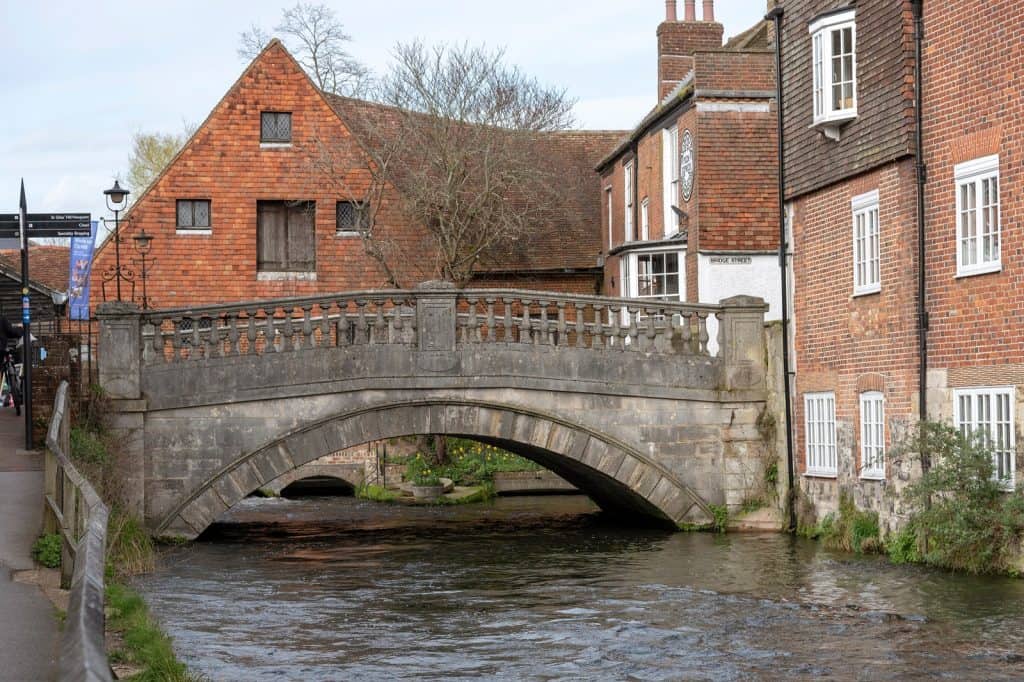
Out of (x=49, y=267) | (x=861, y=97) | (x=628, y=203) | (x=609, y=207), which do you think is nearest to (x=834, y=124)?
(x=861, y=97)

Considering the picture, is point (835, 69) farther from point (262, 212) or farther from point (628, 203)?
point (262, 212)

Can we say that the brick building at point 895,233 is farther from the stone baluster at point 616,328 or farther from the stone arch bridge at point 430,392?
the stone baluster at point 616,328

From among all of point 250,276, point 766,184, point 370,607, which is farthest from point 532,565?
point 250,276

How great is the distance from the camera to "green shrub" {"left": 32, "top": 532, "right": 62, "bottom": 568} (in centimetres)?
1202

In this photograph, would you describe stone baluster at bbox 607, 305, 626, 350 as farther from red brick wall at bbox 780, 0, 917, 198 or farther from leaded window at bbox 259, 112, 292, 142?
leaded window at bbox 259, 112, 292, 142

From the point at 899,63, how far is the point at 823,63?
1.74 meters

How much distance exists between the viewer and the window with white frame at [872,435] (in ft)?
60.5

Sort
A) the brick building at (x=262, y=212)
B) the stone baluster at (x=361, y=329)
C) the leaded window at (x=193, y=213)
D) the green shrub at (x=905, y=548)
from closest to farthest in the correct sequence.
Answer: the green shrub at (x=905, y=548), the stone baluster at (x=361, y=329), the brick building at (x=262, y=212), the leaded window at (x=193, y=213)

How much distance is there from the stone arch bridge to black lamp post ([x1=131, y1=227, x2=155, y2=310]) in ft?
24.8

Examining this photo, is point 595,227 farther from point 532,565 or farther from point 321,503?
point 532,565

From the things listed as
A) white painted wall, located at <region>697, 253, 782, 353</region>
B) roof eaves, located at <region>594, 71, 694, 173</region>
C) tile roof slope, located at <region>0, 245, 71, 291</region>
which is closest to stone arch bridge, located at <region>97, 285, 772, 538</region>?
white painted wall, located at <region>697, 253, 782, 353</region>

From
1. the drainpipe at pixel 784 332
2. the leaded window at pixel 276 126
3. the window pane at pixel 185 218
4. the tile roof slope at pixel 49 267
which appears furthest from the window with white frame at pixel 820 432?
the tile roof slope at pixel 49 267

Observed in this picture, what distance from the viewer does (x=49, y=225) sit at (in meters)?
19.3

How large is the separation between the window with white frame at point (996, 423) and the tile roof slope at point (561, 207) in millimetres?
18388
